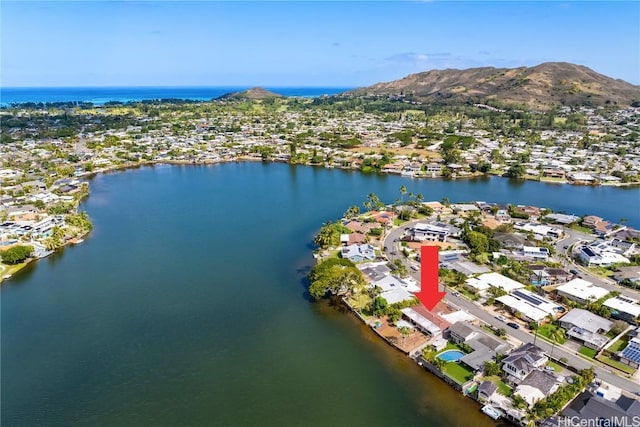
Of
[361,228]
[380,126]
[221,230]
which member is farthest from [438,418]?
[380,126]

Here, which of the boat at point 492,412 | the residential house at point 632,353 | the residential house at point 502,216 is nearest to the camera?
the boat at point 492,412

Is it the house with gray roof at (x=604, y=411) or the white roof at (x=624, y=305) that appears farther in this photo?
the white roof at (x=624, y=305)

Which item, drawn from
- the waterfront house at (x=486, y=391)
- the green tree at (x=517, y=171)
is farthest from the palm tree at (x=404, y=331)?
the green tree at (x=517, y=171)

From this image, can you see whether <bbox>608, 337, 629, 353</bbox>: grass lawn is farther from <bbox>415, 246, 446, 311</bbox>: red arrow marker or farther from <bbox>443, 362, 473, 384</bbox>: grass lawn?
<bbox>415, 246, 446, 311</bbox>: red arrow marker

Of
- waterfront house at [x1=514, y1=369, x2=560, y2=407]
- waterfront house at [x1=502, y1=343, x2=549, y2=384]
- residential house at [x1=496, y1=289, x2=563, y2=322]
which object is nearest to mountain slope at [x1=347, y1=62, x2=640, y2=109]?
residential house at [x1=496, y1=289, x2=563, y2=322]

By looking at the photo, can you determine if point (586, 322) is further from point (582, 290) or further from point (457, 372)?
point (457, 372)

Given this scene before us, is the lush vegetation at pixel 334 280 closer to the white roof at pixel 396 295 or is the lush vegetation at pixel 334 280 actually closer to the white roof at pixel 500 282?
the white roof at pixel 396 295

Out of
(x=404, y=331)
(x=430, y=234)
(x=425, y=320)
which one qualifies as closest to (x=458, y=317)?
(x=425, y=320)
